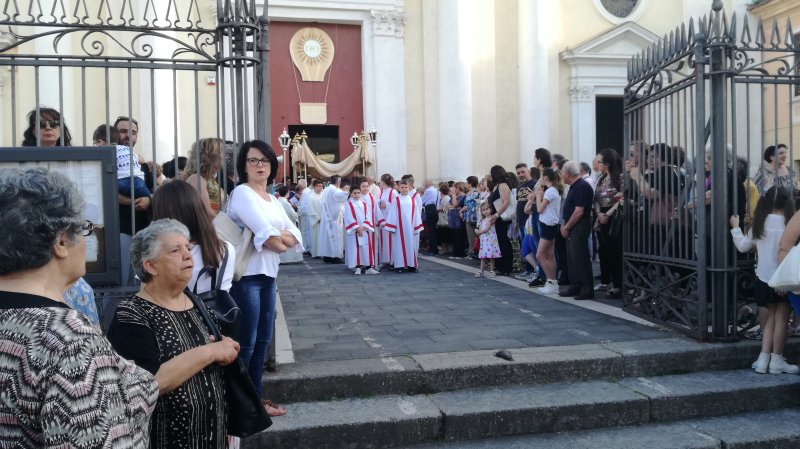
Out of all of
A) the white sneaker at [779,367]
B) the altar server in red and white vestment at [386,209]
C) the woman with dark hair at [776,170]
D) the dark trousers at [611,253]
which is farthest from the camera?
the altar server in red and white vestment at [386,209]

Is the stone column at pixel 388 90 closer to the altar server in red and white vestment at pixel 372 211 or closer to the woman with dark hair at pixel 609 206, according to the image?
the altar server in red and white vestment at pixel 372 211

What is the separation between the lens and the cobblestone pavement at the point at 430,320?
592 centimetres

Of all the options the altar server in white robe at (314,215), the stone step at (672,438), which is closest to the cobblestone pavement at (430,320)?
the stone step at (672,438)

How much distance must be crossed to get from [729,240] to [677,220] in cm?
65

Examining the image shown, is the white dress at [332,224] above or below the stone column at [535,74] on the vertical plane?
below

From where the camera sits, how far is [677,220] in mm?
6562

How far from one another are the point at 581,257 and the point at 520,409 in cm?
412

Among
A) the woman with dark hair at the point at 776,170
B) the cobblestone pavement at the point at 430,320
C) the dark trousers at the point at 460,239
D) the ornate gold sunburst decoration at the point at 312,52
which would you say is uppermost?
the ornate gold sunburst decoration at the point at 312,52

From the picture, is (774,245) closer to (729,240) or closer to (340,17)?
(729,240)

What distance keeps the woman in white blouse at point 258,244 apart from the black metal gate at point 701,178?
3.63 metres

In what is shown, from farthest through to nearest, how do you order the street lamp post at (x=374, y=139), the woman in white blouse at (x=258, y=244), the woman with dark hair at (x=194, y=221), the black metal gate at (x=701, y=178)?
the street lamp post at (x=374, y=139) < the black metal gate at (x=701, y=178) < the woman in white blouse at (x=258, y=244) < the woman with dark hair at (x=194, y=221)

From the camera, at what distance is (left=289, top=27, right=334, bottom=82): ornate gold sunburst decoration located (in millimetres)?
21641

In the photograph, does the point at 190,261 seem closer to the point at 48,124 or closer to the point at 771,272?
the point at 48,124

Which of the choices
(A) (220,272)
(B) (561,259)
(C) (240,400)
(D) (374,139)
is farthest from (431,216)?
(C) (240,400)
